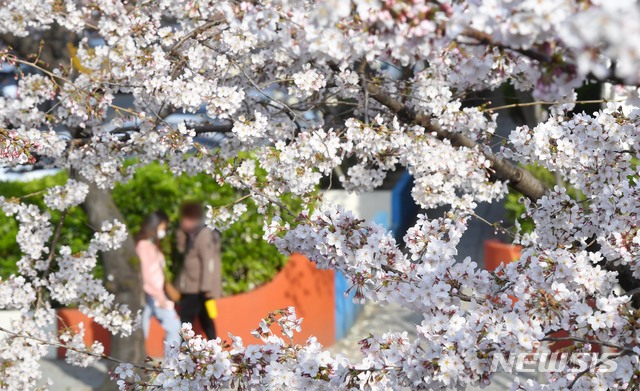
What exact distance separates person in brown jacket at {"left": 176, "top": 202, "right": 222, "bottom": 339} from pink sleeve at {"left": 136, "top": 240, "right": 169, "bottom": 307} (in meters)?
0.21

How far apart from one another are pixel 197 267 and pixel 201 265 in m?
0.04

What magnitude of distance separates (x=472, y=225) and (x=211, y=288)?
7411 millimetres

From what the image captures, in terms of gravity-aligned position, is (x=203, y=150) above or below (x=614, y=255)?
above

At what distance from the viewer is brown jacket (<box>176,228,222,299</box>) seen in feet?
20.2

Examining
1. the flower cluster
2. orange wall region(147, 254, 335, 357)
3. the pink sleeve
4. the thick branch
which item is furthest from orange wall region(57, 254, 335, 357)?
the thick branch

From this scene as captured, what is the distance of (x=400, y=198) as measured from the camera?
13.1 m

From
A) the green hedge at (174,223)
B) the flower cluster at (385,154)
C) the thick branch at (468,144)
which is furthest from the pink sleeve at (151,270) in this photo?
the thick branch at (468,144)

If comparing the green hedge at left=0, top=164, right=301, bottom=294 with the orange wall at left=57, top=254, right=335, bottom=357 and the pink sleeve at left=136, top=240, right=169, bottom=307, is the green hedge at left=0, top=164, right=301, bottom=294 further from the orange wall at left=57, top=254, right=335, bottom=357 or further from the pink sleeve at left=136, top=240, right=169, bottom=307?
the pink sleeve at left=136, top=240, right=169, bottom=307

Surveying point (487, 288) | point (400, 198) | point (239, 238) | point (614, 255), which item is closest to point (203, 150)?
point (487, 288)

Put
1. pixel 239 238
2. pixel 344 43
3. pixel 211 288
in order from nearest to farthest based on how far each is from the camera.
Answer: pixel 344 43, pixel 211 288, pixel 239 238

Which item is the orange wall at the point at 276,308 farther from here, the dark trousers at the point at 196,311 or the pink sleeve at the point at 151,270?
the pink sleeve at the point at 151,270

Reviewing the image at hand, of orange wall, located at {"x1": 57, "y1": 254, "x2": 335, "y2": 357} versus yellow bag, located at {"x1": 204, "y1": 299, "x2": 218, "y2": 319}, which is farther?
orange wall, located at {"x1": 57, "y1": 254, "x2": 335, "y2": 357}

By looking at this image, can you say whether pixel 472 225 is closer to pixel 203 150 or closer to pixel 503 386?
pixel 503 386

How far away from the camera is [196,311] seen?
6316 millimetres
